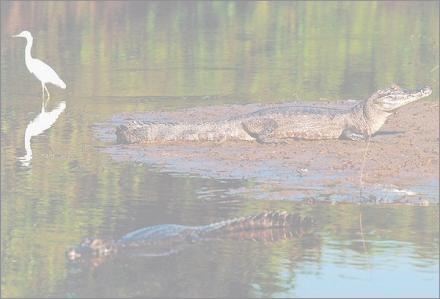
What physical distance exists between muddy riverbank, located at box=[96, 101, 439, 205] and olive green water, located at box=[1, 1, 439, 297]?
32cm

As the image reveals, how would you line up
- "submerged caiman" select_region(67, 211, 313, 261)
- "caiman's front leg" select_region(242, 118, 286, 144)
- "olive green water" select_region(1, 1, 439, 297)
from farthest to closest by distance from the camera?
"caiman's front leg" select_region(242, 118, 286, 144) < "submerged caiman" select_region(67, 211, 313, 261) < "olive green water" select_region(1, 1, 439, 297)

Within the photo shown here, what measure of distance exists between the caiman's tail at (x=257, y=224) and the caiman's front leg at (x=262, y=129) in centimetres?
490

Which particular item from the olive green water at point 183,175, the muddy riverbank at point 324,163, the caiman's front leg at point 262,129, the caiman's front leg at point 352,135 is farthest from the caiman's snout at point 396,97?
the olive green water at point 183,175

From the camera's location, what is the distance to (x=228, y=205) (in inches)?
519

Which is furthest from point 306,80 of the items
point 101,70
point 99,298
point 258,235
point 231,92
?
point 99,298

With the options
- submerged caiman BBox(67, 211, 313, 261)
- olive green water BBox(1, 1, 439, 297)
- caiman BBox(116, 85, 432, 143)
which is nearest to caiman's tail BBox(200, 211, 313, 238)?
submerged caiman BBox(67, 211, 313, 261)

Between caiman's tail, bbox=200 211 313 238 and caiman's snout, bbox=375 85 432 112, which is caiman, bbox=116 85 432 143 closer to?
caiman's snout, bbox=375 85 432 112

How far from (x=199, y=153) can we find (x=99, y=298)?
20.6 feet

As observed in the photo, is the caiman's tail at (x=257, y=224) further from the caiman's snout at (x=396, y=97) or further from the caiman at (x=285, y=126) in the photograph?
the caiman's snout at (x=396, y=97)

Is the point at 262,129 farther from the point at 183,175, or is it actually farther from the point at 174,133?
the point at 183,175

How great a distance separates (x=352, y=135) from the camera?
17000 millimetres

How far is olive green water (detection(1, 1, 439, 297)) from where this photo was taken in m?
10.6

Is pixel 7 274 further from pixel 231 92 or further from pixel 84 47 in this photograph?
pixel 84 47

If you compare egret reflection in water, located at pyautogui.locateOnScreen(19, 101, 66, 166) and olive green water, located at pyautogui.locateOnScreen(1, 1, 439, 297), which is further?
egret reflection in water, located at pyautogui.locateOnScreen(19, 101, 66, 166)
